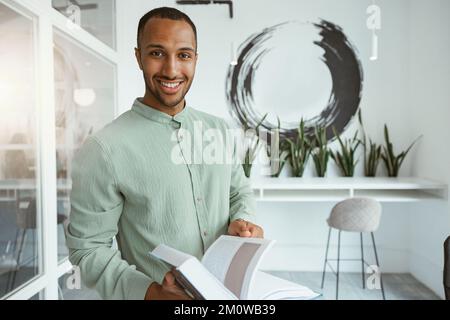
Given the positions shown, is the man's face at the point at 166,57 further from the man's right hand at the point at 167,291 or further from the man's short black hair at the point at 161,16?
the man's right hand at the point at 167,291

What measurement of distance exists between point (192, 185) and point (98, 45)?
0.48 m

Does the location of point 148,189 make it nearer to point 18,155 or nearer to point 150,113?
point 150,113

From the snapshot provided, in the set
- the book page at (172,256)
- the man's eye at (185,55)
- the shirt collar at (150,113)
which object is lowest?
the book page at (172,256)

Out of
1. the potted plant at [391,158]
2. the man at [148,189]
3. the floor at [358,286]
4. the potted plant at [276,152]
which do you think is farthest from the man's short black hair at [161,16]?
the floor at [358,286]

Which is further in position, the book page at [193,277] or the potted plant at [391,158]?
the potted plant at [391,158]

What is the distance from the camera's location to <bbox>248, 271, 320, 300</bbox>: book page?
0.64 m

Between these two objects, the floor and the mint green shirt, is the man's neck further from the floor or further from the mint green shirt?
the floor

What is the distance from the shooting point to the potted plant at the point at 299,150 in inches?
36.8

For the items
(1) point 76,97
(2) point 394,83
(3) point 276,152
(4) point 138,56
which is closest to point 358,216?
(3) point 276,152

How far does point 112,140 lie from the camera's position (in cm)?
66

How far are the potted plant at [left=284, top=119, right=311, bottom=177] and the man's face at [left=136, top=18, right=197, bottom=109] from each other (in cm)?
38

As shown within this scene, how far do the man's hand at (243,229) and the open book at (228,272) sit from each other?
3cm

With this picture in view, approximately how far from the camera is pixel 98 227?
0.65m

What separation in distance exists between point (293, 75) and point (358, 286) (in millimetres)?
700
